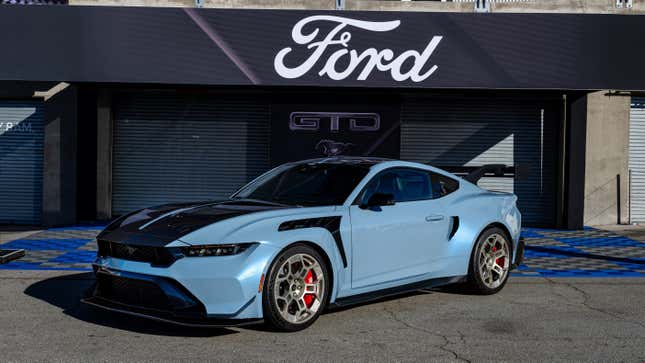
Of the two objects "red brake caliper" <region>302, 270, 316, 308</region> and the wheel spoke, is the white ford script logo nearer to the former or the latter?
the wheel spoke

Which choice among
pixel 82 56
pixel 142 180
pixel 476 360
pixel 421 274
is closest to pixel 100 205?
pixel 142 180

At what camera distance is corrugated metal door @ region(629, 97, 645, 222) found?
14.9 m

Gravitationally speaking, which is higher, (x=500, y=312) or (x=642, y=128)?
(x=642, y=128)

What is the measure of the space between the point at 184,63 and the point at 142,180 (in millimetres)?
3742

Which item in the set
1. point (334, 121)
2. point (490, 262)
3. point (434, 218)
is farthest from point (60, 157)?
point (490, 262)

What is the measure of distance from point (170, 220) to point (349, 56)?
7.35 meters

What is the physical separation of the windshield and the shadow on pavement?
1.41 m

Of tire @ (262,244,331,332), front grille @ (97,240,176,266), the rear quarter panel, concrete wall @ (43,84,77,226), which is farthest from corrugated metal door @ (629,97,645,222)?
front grille @ (97,240,176,266)

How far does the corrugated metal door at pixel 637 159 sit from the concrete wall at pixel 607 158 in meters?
0.15

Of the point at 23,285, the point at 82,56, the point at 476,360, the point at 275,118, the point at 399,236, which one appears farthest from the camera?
the point at 275,118

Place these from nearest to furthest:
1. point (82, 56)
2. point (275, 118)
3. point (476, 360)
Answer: point (476, 360), point (82, 56), point (275, 118)

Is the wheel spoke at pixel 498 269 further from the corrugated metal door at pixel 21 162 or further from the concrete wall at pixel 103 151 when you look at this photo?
the corrugated metal door at pixel 21 162

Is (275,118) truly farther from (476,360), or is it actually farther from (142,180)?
(476,360)

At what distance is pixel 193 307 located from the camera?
5.19 m
